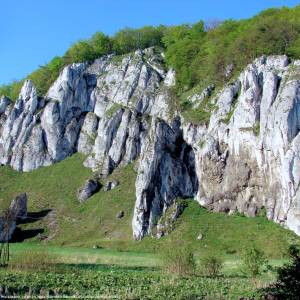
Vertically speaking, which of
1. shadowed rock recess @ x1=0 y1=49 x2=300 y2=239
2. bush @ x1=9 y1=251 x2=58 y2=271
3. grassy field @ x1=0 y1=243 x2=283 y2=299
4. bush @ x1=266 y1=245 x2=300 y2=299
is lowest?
grassy field @ x1=0 y1=243 x2=283 y2=299

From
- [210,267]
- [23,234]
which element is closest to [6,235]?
[210,267]

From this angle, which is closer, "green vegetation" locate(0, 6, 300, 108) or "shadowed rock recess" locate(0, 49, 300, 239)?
"shadowed rock recess" locate(0, 49, 300, 239)

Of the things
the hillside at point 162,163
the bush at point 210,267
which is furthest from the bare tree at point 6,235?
the bush at point 210,267

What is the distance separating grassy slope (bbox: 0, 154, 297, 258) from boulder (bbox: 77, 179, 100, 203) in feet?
4.83

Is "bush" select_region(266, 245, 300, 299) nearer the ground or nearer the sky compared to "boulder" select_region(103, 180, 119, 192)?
nearer the ground

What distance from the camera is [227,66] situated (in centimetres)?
10562

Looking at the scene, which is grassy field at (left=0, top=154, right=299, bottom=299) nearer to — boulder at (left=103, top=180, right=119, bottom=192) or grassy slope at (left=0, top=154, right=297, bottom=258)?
grassy slope at (left=0, top=154, right=297, bottom=258)

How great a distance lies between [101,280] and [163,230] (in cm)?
4620

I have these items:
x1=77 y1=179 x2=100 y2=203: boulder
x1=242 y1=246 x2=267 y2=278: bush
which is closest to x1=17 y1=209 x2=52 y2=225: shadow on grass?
x1=77 y1=179 x2=100 y2=203: boulder

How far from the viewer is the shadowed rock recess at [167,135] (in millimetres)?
79188

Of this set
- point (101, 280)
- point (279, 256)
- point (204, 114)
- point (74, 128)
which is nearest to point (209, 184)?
point (204, 114)

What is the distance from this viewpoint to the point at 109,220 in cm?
9206

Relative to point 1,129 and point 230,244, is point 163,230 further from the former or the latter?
point 1,129

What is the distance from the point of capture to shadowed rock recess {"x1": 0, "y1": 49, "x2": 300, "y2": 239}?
79.2 meters
